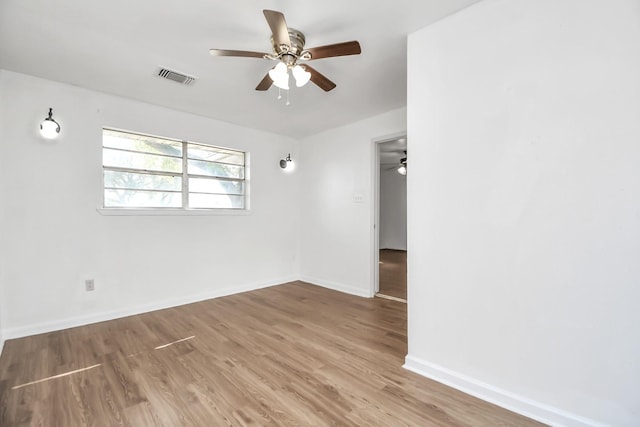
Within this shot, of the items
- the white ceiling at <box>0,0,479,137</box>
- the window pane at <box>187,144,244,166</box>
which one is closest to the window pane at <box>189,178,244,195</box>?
the window pane at <box>187,144,244,166</box>

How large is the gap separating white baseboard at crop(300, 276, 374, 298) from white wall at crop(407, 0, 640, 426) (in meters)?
1.91

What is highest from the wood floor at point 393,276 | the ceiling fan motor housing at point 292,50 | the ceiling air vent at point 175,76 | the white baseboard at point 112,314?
the ceiling air vent at point 175,76

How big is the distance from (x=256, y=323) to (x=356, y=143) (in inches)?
113

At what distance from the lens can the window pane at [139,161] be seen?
320cm

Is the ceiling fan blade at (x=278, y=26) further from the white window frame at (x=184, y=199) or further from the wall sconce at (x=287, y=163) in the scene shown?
the wall sconce at (x=287, y=163)

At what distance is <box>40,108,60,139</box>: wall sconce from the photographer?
2666mm

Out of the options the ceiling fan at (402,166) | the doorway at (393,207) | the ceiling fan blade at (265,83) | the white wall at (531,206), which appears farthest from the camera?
the doorway at (393,207)

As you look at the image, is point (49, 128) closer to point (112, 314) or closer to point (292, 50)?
point (112, 314)

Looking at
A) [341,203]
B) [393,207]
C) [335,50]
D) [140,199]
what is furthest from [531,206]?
[393,207]

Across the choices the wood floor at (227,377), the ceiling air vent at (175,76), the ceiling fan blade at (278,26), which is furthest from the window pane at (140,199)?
the ceiling fan blade at (278,26)

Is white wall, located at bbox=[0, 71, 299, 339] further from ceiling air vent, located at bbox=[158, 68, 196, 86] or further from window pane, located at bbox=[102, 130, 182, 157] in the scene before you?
ceiling air vent, located at bbox=[158, 68, 196, 86]

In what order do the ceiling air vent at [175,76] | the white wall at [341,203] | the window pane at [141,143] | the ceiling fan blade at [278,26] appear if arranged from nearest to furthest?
the ceiling fan blade at [278,26] < the ceiling air vent at [175,76] < the window pane at [141,143] < the white wall at [341,203]

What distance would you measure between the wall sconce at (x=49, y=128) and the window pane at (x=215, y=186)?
1.43 metres

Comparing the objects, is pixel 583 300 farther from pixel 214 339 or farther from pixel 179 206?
pixel 179 206
